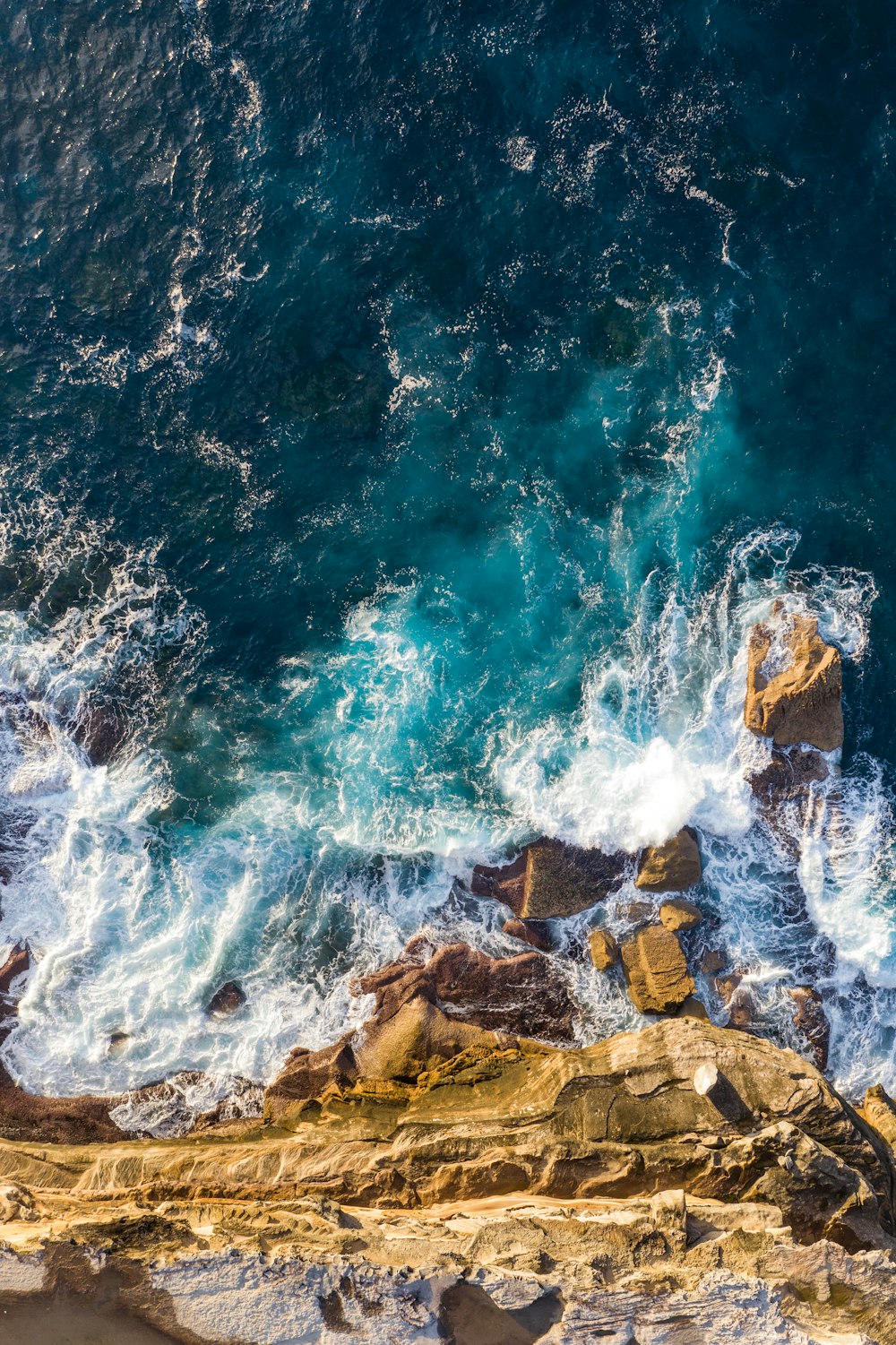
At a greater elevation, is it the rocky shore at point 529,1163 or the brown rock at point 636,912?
the brown rock at point 636,912

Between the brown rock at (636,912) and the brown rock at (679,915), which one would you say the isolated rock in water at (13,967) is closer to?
the brown rock at (636,912)

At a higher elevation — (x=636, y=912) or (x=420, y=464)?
(x=420, y=464)

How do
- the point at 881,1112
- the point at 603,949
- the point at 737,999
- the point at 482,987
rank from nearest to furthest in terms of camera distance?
the point at 881,1112 < the point at 482,987 < the point at 603,949 < the point at 737,999

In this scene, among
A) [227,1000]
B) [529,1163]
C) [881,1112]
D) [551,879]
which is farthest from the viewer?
[551,879]

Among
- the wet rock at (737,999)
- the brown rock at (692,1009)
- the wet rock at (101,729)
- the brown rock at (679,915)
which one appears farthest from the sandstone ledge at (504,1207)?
the wet rock at (101,729)

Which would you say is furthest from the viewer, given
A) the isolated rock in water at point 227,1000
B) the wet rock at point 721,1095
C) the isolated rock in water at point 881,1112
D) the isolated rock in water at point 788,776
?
the isolated rock in water at point 788,776

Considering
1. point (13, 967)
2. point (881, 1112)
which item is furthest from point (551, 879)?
point (13, 967)

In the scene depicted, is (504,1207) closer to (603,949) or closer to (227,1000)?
(603,949)

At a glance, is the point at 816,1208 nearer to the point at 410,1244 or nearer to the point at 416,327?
the point at 410,1244

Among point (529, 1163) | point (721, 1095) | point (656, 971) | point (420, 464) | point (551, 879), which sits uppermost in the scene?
point (420, 464)
